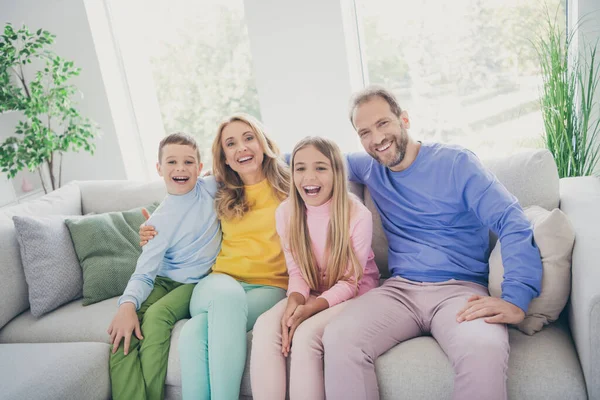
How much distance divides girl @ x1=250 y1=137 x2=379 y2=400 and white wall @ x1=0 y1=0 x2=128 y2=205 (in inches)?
94.0

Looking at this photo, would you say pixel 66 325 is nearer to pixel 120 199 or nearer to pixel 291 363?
pixel 120 199

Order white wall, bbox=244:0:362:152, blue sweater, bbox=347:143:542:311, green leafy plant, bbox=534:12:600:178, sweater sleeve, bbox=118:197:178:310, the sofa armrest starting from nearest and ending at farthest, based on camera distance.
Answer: the sofa armrest < blue sweater, bbox=347:143:542:311 < sweater sleeve, bbox=118:197:178:310 < green leafy plant, bbox=534:12:600:178 < white wall, bbox=244:0:362:152

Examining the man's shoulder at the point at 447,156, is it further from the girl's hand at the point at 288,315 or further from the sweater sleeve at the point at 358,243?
the girl's hand at the point at 288,315

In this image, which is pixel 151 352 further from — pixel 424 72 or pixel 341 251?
pixel 424 72

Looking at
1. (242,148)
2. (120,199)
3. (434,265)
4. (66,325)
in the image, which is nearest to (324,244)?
(434,265)

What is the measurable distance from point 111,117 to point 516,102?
2.79 meters

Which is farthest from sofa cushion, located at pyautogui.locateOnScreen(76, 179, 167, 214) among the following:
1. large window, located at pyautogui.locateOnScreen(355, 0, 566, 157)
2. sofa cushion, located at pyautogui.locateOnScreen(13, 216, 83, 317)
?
large window, located at pyautogui.locateOnScreen(355, 0, 566, 157)

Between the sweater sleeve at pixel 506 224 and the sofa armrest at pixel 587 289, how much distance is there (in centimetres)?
11

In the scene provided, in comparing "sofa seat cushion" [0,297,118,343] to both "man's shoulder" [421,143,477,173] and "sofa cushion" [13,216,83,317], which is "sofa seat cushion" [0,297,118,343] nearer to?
"sofa cushion" [13,216,83,317]

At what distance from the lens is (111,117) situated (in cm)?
369

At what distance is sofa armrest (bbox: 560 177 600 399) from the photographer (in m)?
1.23

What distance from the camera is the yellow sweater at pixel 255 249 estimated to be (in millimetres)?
1895

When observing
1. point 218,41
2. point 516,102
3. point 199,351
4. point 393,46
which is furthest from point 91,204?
point 516,102

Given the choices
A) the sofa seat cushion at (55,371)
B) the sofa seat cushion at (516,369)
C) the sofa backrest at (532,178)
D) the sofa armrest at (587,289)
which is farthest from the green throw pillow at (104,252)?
the sofa armrest at (587,289)
